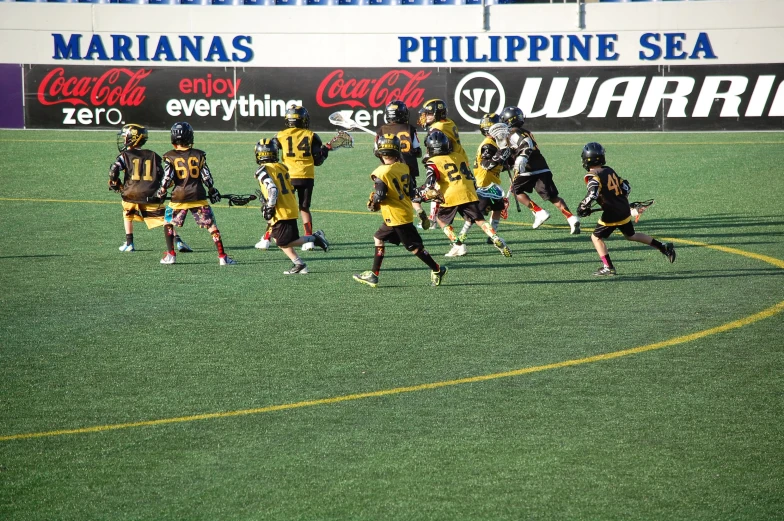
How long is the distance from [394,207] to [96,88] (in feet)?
82.0

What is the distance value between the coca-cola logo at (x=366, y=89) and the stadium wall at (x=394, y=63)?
0.05 metres

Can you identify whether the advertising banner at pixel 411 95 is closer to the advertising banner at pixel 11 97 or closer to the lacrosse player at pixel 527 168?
the advertising banner at pixel 11 97

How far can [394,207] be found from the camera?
11.8 metres

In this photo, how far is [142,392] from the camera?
7.86m

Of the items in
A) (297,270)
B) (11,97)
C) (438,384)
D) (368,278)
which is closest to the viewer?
(438,384)

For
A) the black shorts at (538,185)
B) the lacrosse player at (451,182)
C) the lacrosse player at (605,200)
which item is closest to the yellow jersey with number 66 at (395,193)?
the lacrosse player at (451,182)

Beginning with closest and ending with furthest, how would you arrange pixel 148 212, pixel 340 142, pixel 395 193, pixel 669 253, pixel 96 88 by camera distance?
pixel 395 193 → pixel 669 253 → pixel 148 212 → pixel 340 142 → pixel 96 88

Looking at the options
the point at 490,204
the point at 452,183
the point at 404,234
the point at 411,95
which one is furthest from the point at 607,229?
the point at 411,95

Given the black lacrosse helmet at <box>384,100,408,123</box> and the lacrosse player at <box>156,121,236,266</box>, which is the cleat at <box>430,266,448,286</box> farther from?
the black lacrosse helmet at <box>384,100,408,123</box>

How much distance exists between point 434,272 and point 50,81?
85.2ft

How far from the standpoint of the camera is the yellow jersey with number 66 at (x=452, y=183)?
1328cm

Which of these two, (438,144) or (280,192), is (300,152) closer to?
(280,192)

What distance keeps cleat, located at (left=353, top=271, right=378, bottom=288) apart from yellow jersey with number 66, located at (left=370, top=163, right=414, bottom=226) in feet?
2.15

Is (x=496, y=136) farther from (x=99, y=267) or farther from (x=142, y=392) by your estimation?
(x=142, y=392)
